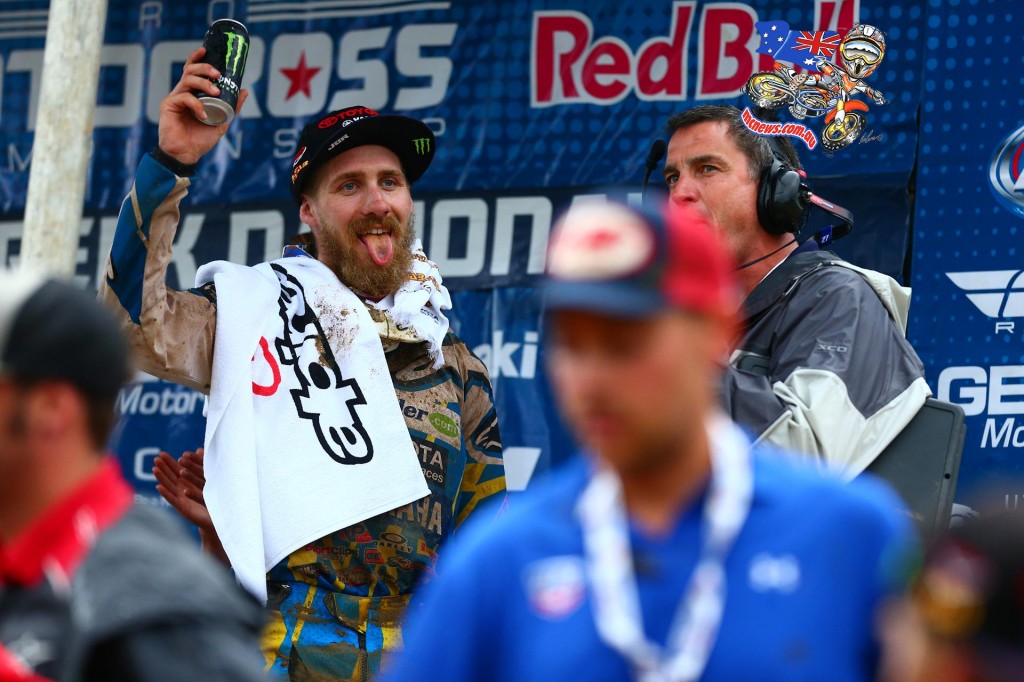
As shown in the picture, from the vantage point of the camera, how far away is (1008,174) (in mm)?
4793

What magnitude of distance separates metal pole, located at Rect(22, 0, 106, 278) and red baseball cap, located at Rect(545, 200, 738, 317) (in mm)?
2962

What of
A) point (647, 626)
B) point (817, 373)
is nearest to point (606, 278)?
point (647, 626)

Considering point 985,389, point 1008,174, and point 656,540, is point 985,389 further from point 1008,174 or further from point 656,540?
point 656,540

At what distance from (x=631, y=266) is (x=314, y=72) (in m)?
4.14

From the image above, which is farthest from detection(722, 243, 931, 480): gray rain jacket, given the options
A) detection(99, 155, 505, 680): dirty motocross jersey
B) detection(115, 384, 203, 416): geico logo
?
detection(115, 384, 203, 416): geico logo

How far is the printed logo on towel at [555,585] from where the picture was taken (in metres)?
1.71

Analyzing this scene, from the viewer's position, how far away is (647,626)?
1692 mm

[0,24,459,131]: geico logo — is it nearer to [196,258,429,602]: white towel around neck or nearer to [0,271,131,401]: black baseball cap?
[196,258,429,602]: white towel around neck

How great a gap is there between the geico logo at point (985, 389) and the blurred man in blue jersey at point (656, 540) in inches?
125

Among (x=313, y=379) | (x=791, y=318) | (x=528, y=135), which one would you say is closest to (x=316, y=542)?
(x=313, y=379)

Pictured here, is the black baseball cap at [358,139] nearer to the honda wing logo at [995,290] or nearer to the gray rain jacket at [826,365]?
the gray rain jacket at [826,365]

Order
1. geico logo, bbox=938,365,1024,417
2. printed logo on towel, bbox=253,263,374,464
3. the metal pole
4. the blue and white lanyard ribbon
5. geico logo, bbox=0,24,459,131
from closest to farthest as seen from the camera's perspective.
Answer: the blue and white lanyard ribbon
printed logo on towel, bbox=253,263,374,464
the metal pole
geico logo, bbox=938,365,1024,417
geico logo, bbox=0,24,459,131

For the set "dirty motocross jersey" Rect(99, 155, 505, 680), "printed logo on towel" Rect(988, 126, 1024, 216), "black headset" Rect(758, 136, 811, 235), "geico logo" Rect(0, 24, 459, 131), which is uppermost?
"geico logo" Rect(0, 24, 459, 131)

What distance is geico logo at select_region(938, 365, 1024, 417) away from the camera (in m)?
4.76
